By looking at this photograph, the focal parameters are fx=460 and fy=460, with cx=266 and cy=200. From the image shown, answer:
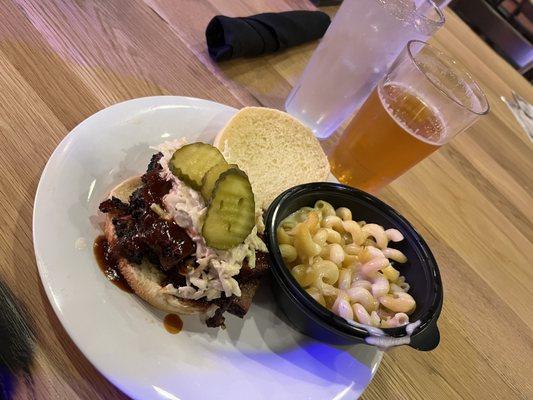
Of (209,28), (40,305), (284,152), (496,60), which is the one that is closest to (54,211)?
(40,305)

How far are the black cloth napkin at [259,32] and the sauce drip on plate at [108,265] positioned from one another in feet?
3.00

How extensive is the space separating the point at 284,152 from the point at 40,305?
2.65ft

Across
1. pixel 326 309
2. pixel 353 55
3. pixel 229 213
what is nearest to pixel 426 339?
pixel 326 309

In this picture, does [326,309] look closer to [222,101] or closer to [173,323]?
[173,323]

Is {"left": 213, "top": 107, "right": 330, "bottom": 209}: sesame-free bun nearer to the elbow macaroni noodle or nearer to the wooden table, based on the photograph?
the elbow macaroni noodle

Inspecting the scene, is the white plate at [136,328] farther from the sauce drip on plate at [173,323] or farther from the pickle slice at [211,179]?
the pickle slice at [211,179]

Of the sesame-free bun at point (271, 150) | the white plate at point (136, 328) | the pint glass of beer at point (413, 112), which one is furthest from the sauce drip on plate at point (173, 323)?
the pint glass of beer at point (413, 112)

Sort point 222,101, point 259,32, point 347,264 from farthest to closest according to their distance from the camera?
Result: 1. point 259,32
2. point 222,101
3. point 347,264

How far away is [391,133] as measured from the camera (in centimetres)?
141

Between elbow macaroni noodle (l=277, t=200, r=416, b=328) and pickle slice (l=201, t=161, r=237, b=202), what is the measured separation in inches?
10.3

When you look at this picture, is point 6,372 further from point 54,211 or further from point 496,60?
point 496,60

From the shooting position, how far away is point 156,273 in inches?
40.8

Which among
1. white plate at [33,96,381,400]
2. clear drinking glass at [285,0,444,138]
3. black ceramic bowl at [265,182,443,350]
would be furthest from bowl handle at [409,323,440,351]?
clear drinking glass at [285,0,444,138]

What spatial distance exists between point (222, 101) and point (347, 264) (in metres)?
0.75
